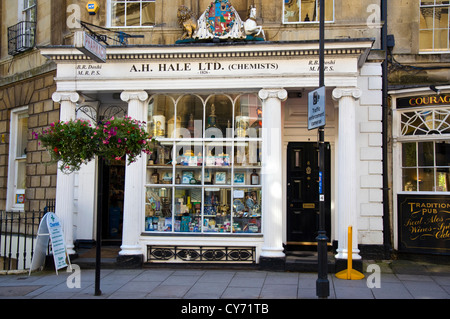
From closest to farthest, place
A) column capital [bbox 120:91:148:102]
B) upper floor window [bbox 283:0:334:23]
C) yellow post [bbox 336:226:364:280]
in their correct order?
yellow post [bbox 336:226:364:280]
column capital [bbox 120:91:148:102]
upper floor window [bbox 283:0:334:23]

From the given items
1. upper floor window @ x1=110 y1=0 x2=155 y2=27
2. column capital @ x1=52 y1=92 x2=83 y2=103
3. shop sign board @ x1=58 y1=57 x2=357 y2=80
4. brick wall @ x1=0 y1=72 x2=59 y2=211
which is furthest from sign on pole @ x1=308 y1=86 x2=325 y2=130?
brick wall @ x1=0 y1=72 x2=59 y2=211

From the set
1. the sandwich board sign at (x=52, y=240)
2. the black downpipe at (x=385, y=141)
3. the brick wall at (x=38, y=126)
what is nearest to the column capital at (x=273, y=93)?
the black downpipe at (x=385, y=141)

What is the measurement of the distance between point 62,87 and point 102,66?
1099mm

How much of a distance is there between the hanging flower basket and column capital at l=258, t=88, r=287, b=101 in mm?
3541

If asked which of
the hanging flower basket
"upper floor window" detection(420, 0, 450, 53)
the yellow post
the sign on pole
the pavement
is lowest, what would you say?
the pavement

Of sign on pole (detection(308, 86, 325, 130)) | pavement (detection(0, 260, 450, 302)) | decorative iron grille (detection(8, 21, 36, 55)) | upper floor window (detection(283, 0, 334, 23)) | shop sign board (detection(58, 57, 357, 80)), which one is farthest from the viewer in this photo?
decorative iron grille (detection(8, 21, 36, 55))

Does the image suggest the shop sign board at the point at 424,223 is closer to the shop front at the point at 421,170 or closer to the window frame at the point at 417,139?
the shop front at the point at 421,170

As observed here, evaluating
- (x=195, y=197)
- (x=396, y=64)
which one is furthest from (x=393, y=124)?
(x=195, y=197)

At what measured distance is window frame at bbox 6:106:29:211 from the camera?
13961mm

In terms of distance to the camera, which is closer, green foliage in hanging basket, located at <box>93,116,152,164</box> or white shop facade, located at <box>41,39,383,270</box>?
green foliage in hanging basket, located at <box>93,116,152,164</box>

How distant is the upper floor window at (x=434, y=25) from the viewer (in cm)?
1164

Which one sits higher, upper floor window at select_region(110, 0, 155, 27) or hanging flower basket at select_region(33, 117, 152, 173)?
upper floor window at select_region(110, 0, 155, 27)

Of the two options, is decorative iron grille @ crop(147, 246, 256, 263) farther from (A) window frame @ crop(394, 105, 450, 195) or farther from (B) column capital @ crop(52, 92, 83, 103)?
(A) window frame @ crop(394, 105, 450, 195)
